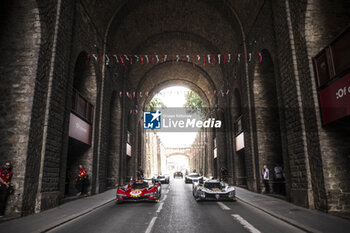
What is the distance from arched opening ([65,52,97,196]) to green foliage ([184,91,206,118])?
80.5 feet

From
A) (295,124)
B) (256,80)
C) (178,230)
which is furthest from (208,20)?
(178,230)

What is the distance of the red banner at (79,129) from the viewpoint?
41.1ft

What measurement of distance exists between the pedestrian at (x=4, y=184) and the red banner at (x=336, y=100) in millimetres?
10696

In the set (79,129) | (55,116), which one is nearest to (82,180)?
(79,129)

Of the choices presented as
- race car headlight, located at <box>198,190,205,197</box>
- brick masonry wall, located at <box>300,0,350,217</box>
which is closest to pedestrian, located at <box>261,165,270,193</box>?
race car headlight, located at <box>198,190,205,197</box>

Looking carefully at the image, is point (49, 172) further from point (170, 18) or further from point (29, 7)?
point (170, 18)

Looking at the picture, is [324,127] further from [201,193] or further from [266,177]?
[266,177]

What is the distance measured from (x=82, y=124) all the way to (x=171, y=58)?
54.4 feet

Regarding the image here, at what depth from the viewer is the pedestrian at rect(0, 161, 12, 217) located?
314 inches

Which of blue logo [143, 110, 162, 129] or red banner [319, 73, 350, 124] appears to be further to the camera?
blue logo [143, 110, 162, 129]

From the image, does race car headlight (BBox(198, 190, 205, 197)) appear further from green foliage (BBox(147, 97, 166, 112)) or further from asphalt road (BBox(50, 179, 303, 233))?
green foliage (BBox(147, 97, 166, 112))

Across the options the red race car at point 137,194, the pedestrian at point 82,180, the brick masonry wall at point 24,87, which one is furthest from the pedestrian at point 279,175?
the brick masonry wall at point 24,87

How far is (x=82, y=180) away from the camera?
562 inches

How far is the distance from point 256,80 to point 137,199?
404 inches
